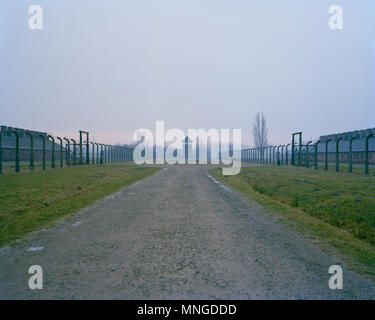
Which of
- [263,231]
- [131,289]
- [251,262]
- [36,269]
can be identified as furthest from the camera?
[263,231]

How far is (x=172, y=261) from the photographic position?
432cm

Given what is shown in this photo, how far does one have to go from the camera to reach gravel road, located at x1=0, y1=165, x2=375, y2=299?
11.0ft

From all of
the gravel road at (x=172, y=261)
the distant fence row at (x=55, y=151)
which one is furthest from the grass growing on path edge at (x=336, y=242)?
the distant fence row at (x=55, y=151)

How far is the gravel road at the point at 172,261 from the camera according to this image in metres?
3.35

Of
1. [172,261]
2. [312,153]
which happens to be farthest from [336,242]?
[312,153]

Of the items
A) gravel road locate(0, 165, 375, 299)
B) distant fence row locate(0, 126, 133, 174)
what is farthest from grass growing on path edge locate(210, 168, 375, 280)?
distant fence row locate(0, 126, 133, 174)

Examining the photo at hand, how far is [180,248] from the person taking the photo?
495 cm

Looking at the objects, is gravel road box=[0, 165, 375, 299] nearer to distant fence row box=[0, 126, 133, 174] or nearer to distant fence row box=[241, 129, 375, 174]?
distant fence row box=[0, 126, 133, 174]

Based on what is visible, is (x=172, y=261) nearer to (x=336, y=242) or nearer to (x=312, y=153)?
(x=336, y=242)

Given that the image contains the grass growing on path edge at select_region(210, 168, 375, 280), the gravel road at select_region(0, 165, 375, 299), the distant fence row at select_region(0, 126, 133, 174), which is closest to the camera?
the gravel road at select_region(0, 165, 375, 299)

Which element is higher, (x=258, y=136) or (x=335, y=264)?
(x=258, y=136)
